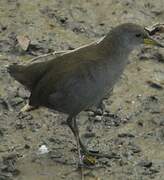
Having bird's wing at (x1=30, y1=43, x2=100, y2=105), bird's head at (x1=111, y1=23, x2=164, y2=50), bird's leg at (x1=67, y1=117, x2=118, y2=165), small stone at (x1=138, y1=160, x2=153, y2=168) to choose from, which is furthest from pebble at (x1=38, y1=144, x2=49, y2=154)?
bird's head at (x1=111, y1=23, x2=164, y2=50)

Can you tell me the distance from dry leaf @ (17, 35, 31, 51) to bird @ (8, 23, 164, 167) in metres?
1.68

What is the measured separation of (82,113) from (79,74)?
3.37ft

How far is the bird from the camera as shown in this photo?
21.2ft

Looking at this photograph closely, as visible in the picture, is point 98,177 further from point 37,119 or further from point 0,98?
point 0,98

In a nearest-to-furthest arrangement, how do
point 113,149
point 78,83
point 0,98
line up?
1. point 78,83
2. point 113,149
3. point 0,98

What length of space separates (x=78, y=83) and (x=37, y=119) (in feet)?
3.33

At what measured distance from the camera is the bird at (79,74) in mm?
6461

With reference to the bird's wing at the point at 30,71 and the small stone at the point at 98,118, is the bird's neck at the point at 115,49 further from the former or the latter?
the small stone at the point at 98,118

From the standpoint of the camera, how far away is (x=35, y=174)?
21.7ft

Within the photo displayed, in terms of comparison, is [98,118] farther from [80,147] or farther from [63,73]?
[63,73]

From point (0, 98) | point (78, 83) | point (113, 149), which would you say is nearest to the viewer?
point (78, 83)

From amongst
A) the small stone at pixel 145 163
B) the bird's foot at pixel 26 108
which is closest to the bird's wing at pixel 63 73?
the bird's foot at pixel 26 108

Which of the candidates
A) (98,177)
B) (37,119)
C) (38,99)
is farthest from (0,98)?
(98,177)

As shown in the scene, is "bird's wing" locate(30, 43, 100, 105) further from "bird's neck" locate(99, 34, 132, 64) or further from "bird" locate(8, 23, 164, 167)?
"bird's neck" locate(99, 34, 132, 64)
